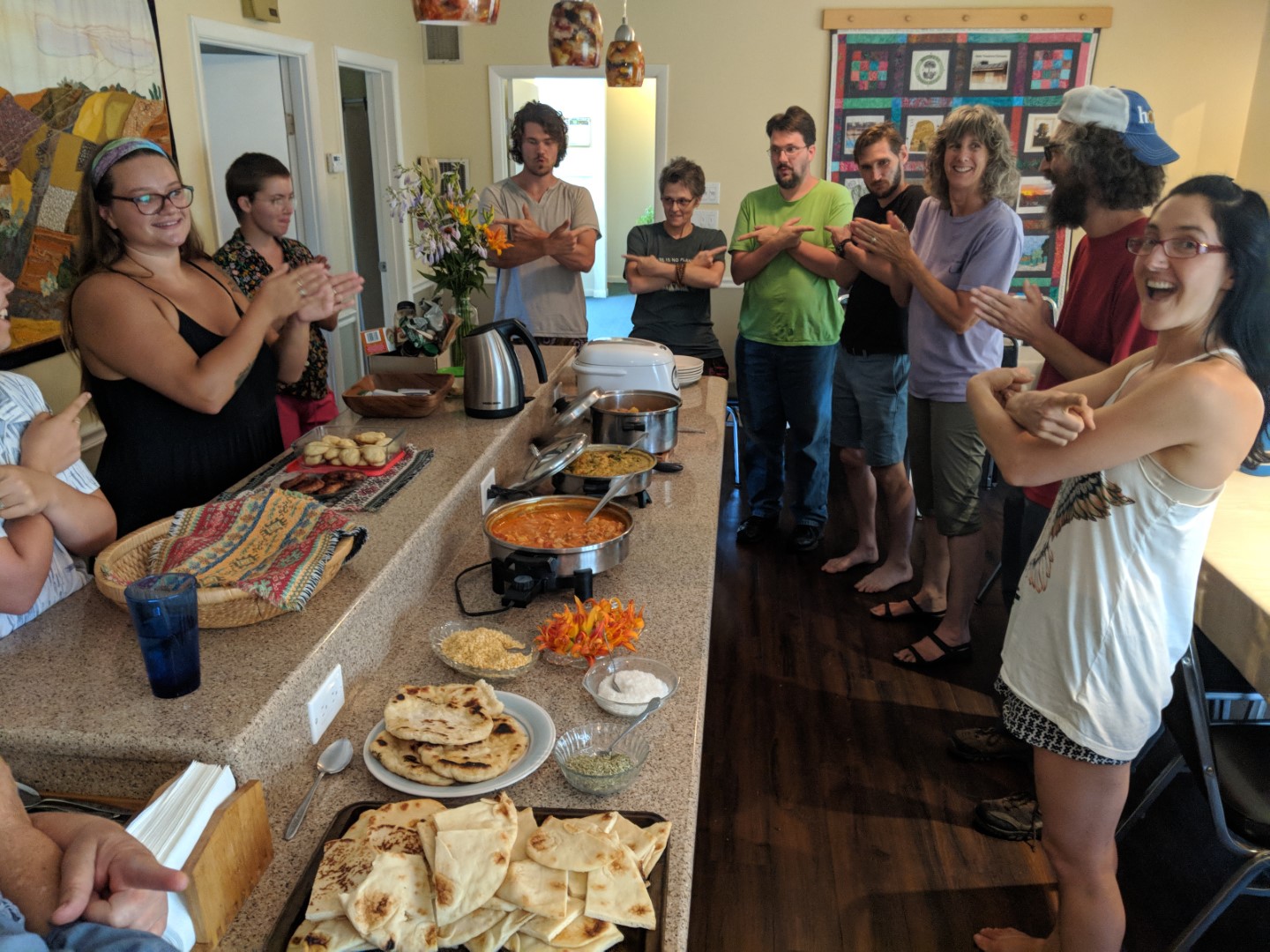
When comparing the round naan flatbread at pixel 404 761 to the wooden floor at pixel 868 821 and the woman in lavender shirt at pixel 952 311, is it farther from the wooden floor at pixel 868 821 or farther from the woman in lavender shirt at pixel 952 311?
the woman in lavender shirt at pixel 952 311

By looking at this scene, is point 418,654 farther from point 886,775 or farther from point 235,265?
point 235,265

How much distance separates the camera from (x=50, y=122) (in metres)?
2.77

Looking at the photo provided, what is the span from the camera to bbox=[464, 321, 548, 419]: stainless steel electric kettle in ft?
7.80

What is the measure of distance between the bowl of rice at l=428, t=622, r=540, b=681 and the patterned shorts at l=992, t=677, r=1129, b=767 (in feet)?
2.85

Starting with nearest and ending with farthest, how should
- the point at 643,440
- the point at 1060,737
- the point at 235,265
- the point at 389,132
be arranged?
the point at 1060,737
the point at 643,440
the point at 235,265
the point at 389,132

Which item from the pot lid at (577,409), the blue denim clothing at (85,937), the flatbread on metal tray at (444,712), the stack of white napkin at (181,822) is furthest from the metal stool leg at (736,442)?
the blue denim clothing at (85,937)

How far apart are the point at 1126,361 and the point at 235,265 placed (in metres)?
2.54

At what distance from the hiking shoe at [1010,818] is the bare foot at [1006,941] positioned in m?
0.33

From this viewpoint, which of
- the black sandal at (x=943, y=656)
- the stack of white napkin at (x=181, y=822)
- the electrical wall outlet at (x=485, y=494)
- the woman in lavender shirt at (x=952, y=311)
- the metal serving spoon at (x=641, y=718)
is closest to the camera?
the stack of white napkin at (x=181, y=822)

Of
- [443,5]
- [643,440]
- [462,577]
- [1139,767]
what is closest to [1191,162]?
[1139,767]

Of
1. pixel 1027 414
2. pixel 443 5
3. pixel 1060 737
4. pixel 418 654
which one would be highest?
pixel 443 5

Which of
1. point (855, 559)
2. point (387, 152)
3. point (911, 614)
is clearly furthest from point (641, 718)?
point (387, 152)

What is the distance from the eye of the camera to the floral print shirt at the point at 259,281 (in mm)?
2939

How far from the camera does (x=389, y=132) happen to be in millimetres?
5191
